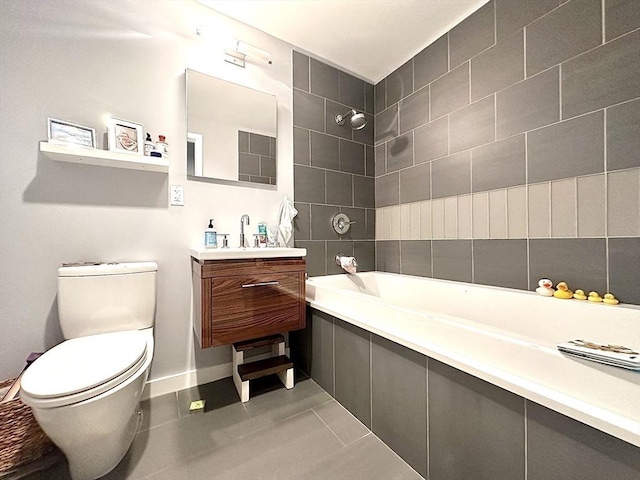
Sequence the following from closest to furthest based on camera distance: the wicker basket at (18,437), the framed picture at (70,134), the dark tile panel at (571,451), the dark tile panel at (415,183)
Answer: the dark tile panel at (571,451) → the wicker basket at (18,437) → the framed picture at (70,134) → the dark tile panel at (415,183)

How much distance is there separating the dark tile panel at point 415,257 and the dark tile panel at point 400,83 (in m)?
1.29

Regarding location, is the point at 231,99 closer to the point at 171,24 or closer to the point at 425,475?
the point at 171,24

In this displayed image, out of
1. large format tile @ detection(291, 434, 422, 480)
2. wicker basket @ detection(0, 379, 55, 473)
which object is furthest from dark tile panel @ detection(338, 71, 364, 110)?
wicker basket @ detection(0, 379, 55, 473)

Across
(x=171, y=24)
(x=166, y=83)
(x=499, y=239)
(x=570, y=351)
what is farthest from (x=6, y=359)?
(x=499, y=239)

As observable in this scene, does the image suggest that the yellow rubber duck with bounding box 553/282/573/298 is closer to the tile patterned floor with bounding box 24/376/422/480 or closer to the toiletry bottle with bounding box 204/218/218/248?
the tile patterned floor with bounding box 24/376/422/480

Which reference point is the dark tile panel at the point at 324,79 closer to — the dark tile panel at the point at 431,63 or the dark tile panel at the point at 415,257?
the dark tile panel at the point at 431,63

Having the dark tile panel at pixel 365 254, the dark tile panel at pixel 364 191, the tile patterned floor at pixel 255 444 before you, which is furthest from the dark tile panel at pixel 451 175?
the tile patterned floor at pixel 255 444

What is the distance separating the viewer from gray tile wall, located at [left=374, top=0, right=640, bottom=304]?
118 cm

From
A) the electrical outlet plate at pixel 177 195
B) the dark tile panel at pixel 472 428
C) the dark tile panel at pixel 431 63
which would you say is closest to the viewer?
the dark tile panel at pixel 472 428

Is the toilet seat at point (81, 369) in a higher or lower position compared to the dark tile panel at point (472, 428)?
higher

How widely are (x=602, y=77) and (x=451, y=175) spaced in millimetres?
818

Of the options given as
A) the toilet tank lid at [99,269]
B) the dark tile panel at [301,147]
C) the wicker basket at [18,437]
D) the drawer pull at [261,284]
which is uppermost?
the dark tile panel at [301,147]

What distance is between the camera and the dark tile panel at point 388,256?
2.32 m

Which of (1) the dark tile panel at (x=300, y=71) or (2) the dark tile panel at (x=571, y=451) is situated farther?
(1) the dark tile panel at (x=300, y=71)
